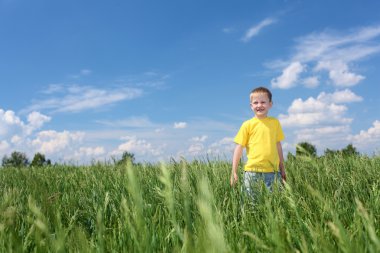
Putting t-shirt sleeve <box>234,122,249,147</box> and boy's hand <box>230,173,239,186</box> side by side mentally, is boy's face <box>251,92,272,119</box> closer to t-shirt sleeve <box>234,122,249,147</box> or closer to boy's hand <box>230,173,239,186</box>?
t-shirt sleeve <box>234,122,249,147</box>

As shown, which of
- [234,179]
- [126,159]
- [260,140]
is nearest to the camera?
[126,159]

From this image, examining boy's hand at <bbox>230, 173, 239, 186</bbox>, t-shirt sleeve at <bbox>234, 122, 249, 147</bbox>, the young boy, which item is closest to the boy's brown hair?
the young boy

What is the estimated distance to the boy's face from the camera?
16.8 feet

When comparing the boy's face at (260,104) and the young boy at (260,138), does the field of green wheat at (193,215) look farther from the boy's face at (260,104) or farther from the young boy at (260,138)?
the boy's face at (260,104)

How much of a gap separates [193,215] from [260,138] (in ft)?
6.33

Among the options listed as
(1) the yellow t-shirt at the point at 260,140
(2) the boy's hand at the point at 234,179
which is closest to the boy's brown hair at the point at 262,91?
(1) the yellow t-shirt at the point at 260,140

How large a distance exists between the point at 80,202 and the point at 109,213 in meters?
0.44

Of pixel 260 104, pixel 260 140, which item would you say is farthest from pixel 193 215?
pixel 260 104

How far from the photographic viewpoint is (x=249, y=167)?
5043 millimetres

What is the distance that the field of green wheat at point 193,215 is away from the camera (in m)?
1.09

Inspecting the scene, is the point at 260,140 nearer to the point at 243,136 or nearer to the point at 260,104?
the point at 243,136

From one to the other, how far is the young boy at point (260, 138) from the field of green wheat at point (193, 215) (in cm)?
32

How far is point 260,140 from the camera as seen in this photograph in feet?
16.6

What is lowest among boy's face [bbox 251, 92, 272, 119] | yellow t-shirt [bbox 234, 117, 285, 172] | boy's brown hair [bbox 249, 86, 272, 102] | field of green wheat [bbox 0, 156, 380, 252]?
field of green wheat [bbox 0, 156, 380, 252]
